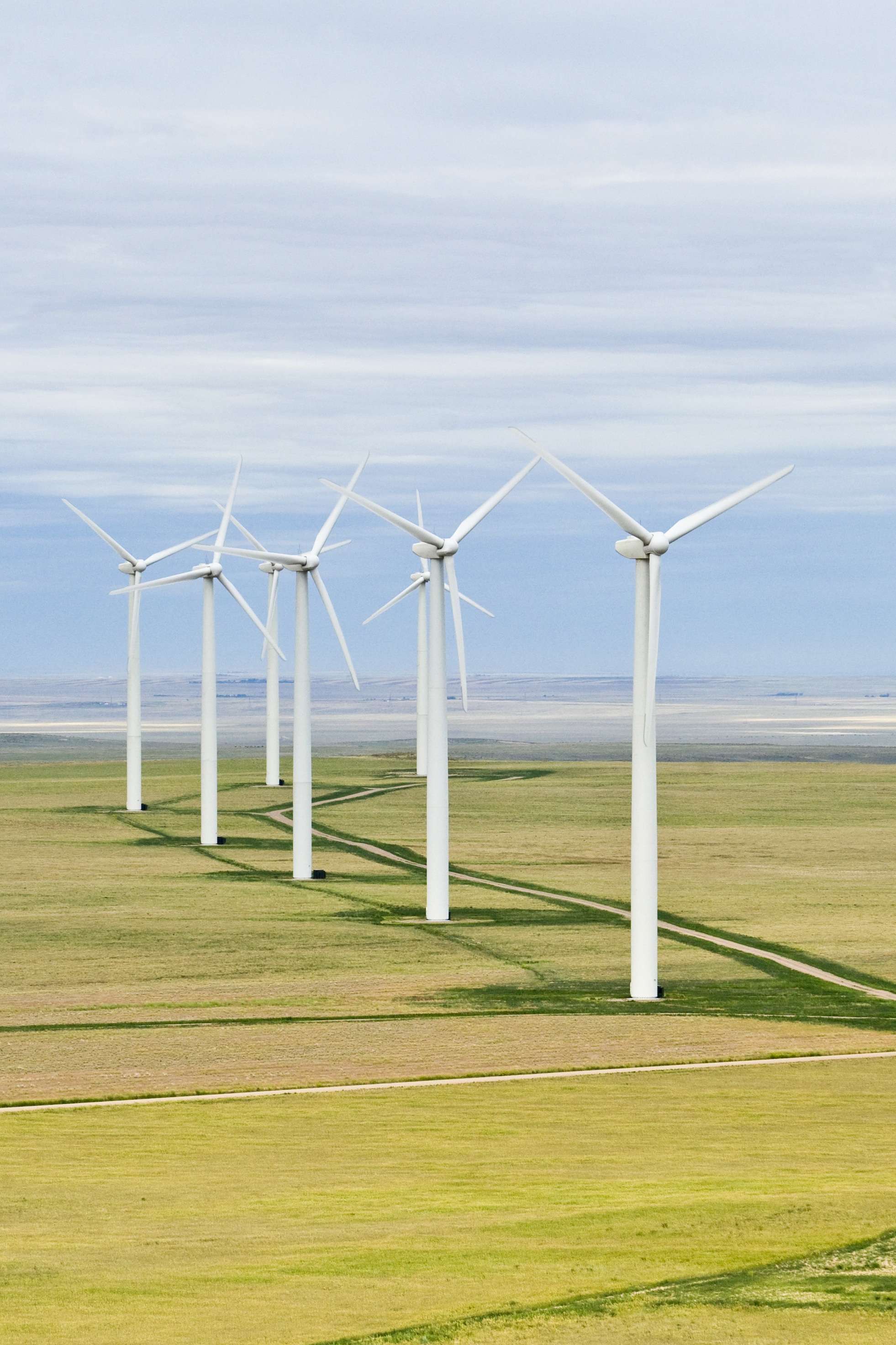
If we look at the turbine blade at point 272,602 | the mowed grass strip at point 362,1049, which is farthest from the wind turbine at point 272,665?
the mowed grass strip at point 362,1049

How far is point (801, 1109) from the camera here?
39.2m

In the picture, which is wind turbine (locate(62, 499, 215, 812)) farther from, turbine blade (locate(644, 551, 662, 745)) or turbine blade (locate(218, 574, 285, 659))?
turbine blade (locate(644, 551, 662, 745))

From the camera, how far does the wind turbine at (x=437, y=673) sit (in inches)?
2790

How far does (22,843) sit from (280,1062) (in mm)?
68760

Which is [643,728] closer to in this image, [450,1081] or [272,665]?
[450,1081]

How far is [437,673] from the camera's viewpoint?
7200cm

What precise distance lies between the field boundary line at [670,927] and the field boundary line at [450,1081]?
37.7 feet

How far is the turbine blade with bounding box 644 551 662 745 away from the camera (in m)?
55.9

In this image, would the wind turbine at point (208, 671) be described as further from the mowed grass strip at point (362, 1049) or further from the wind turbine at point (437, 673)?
the mowed grass strip at point (362, 1049)

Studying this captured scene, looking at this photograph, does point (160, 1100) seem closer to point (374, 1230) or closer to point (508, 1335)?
point (374, 1230)

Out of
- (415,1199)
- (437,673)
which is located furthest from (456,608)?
(415,1199)

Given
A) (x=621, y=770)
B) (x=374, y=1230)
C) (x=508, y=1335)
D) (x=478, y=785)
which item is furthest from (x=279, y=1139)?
(x=621, y=770)

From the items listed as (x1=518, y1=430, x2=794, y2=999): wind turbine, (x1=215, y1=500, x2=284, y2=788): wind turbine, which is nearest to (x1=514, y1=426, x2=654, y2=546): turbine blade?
(x1=518, y1=430, x2=794, y2=999): wind turbine

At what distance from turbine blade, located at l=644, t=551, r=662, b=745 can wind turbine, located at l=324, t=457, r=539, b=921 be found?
1447 cm
